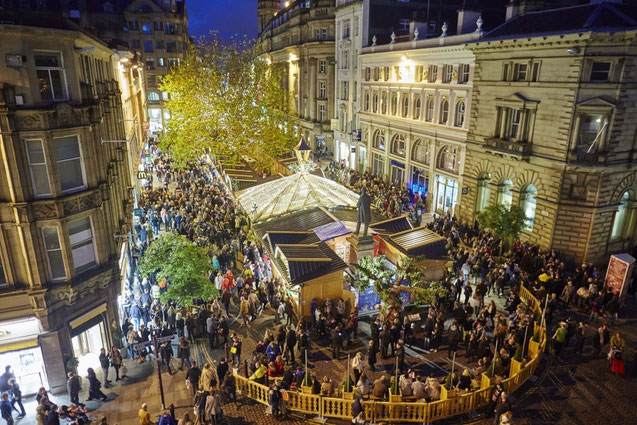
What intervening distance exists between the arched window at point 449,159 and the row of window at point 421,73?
197 inches

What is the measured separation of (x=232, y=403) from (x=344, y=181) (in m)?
30.1

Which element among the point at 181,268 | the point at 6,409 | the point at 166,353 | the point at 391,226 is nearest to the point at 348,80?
the point at 391,226

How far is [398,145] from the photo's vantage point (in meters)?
41.2

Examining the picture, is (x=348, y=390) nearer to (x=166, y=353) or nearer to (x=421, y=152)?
(x=166, y=353)

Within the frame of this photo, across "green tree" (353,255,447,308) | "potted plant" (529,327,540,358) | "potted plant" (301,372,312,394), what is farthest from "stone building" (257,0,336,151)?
"potted plant" (301,372,312,394)

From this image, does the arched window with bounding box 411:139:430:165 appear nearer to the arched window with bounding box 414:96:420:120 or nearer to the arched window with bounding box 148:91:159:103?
the arched window with bounding box 414:96:420:120

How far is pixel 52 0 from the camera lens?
28672 millimetres

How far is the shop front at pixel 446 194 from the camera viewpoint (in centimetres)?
3378

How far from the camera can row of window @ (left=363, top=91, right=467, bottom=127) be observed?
3253cm

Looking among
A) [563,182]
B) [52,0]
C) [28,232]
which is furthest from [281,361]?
[52,0]

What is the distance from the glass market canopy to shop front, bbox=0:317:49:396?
465 inches

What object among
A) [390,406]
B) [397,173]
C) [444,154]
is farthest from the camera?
[397,173]

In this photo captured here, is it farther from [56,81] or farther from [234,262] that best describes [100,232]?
[234,262]

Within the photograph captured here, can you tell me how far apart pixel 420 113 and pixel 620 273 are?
70.7ft
